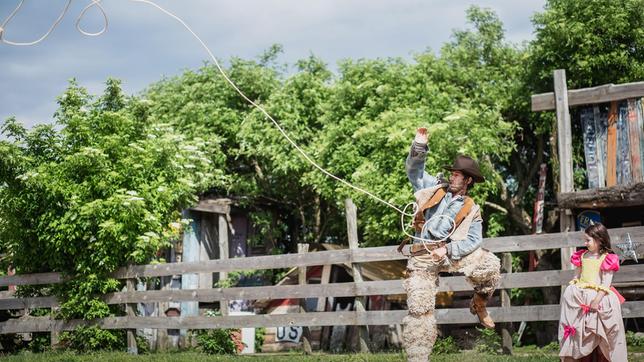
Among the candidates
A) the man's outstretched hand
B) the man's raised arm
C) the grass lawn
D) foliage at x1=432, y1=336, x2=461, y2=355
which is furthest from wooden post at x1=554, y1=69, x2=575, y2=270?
the man's outstretched hand

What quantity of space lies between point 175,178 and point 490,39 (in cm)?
862

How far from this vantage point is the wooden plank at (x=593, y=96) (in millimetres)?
13266

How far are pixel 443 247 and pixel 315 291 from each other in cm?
438

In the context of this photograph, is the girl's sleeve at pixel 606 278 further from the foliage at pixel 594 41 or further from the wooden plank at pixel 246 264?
the foliage at pixel 594 41

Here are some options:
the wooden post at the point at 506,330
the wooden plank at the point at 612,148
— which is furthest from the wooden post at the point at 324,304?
the wooden plank at the point at 612,148

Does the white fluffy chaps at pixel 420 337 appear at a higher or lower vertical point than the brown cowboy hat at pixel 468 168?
lower

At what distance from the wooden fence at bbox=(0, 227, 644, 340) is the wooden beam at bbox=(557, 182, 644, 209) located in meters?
1.44

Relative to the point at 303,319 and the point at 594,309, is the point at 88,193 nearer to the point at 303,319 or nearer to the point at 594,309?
the point at 303,319

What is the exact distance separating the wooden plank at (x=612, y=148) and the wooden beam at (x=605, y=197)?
64 cm

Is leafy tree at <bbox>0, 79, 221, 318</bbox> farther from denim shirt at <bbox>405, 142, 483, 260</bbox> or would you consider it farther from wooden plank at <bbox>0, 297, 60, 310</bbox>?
denim shirt at <bbox>405, 142, 483, 260</bbox>

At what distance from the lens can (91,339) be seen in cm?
1241

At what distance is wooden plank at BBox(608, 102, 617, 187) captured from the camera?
43.7ft

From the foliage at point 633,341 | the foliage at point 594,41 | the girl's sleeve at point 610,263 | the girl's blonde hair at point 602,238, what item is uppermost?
the foliage at point 594,41

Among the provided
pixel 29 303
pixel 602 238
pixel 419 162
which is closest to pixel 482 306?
pixel 419 162
